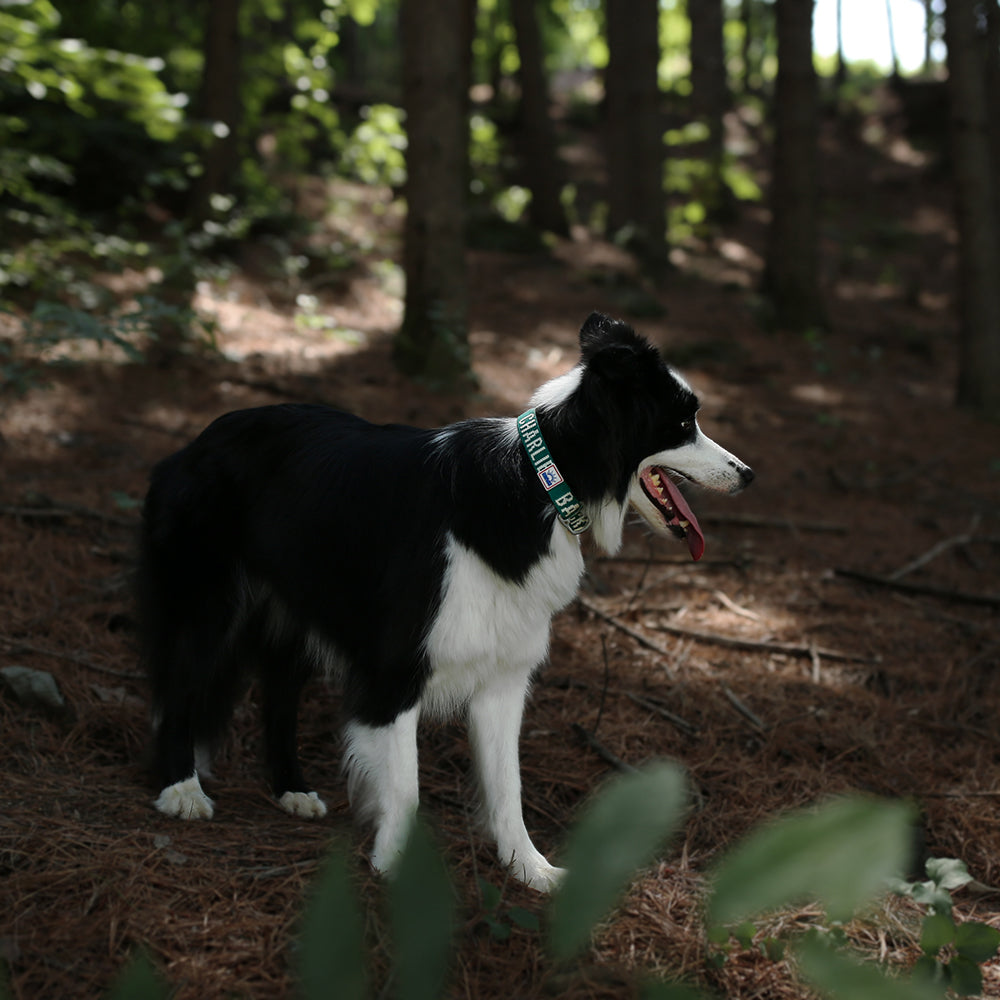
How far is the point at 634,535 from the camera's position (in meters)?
6.09

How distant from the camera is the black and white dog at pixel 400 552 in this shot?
291 cm

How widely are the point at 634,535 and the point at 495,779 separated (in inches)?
124

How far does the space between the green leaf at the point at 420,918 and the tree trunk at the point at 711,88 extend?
56.7 ft

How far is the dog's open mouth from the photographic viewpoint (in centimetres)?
307

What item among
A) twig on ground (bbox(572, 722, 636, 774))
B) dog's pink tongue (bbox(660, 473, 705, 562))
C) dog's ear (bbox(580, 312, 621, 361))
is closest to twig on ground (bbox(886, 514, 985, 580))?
twig on ground (bbox(572, 722, 636, 774))

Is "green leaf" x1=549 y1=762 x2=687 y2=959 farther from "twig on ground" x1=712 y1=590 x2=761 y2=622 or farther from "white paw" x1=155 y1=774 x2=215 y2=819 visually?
"twig on ground" x1=712 y1=590 x2=761 y2=622

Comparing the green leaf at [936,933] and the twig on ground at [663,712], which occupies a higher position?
the green leaf at [936,933]

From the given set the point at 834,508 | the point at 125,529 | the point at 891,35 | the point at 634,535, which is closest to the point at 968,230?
the point at 834,508

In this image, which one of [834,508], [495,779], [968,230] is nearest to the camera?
[495,779]

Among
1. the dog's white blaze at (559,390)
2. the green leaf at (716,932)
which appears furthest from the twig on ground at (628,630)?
the green leaf at (716,932)

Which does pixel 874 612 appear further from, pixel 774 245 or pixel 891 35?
pixel 891 35

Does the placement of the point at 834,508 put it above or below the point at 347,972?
below

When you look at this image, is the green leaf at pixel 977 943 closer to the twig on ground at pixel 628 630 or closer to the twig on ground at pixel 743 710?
the twig on ground at pixel 743 710

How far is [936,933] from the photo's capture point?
2.27 meters
